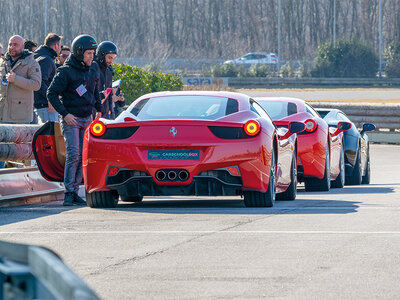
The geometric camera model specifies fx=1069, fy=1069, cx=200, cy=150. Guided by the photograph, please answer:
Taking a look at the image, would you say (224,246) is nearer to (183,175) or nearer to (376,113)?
(183,175)

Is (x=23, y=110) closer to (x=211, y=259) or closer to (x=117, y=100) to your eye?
(x=117, y=100)

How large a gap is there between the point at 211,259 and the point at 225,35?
271 ft

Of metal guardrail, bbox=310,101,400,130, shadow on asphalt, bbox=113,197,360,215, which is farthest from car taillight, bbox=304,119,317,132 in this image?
metal guardrail, bbox=310,101,400,130

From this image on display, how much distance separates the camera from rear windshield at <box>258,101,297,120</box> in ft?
43.8

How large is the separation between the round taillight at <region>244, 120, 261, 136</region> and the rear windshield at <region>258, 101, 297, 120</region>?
334cm

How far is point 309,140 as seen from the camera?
43.3ft

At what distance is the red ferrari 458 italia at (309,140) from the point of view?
1320 centimetres

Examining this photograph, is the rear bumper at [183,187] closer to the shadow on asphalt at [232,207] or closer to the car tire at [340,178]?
the shadow on asphalt at [232,207]

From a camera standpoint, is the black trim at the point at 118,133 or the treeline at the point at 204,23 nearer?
the black trim at the point at 118,133

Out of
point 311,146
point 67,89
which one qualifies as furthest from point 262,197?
point 311,146

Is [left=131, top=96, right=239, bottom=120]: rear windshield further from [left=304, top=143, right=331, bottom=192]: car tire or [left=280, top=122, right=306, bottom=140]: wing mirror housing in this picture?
[left=304, top=143, right=331, bottom=192]: car tire

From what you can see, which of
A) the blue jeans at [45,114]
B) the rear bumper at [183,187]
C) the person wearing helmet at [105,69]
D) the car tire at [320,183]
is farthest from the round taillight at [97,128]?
the blue jeans at [45,114]

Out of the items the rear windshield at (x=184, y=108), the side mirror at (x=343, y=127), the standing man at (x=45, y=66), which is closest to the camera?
the rear windshield at (x=184, y=108)

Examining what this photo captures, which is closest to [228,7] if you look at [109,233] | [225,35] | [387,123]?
[225,35]
